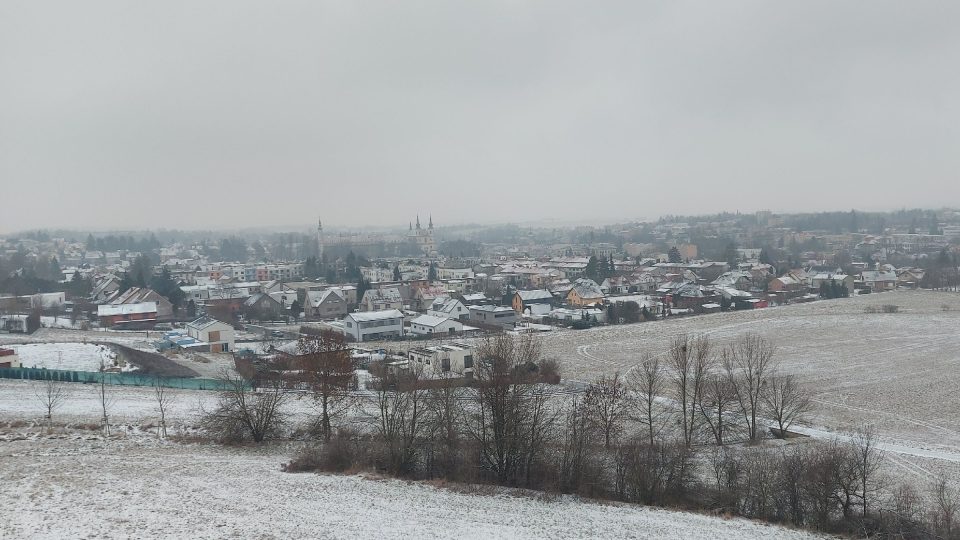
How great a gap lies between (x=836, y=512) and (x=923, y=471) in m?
3.54

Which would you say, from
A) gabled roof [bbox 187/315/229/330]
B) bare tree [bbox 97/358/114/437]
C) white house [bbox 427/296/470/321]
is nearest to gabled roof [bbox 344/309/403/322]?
white house [bbox 427/296/470/321]

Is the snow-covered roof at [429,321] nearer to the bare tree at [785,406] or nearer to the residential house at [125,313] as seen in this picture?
the residential house at [125,313]

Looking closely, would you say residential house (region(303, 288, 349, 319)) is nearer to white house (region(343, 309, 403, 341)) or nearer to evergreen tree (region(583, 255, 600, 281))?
white house (region(343, 309, 403, 341))

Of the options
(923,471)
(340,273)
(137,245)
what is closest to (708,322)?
(923,471)

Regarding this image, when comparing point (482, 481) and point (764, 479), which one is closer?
point (764, 479)

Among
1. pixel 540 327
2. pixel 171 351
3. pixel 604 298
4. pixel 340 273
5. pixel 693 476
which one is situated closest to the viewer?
pixel 693 476

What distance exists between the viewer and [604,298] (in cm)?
4397

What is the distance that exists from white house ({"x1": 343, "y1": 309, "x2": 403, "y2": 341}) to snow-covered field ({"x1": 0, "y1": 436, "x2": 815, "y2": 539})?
19553mm

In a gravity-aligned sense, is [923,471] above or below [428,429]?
below

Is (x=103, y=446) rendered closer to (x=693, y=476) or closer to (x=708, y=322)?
(x=693, y=476)

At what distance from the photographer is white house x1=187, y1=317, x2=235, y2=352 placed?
94.5ft

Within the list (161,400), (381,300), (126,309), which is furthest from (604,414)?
(126,309)

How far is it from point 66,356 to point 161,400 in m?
10.0

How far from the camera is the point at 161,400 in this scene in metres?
16.3
